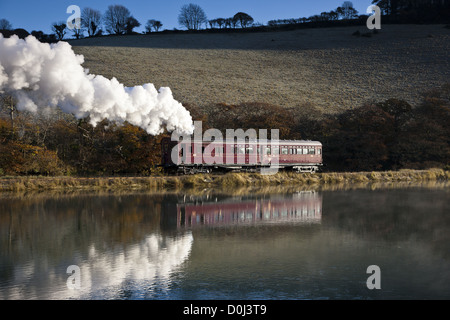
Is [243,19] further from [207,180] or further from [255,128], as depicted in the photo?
[207,180]

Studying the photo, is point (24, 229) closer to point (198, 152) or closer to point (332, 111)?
point (198, 152)

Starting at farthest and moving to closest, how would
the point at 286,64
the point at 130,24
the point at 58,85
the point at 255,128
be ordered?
the point at 130,24 → the point at 286,64 → the point at 255,128 → the point at 58,85

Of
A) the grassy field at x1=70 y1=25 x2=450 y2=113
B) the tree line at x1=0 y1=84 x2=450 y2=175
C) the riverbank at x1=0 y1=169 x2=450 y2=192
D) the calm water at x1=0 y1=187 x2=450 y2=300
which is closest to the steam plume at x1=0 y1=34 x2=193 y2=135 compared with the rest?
the riverbank at x1=0 y1=169 x2=450 y2=192

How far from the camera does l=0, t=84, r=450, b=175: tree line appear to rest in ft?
106

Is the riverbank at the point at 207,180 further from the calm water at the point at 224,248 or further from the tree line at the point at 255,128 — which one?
the calm water at the point at 224,248

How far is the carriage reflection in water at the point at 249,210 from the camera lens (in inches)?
661

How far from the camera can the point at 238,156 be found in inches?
1345

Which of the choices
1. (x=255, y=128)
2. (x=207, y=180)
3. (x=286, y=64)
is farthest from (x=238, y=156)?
(x=286, y=64)

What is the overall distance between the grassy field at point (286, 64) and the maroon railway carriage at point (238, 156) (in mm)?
17259

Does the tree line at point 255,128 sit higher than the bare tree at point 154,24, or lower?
lower

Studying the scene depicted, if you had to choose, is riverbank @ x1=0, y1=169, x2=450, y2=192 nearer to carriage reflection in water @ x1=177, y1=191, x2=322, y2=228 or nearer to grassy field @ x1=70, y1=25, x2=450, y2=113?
carriage reflection in water @ x1=177, y1=191, x2=322, y2=228

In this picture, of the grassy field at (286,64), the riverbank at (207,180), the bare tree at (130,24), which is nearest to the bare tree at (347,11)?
the grassy field at (286,64)

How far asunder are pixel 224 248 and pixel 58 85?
478 inches
